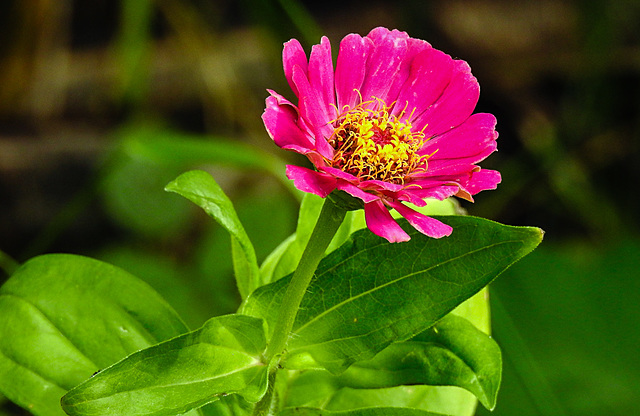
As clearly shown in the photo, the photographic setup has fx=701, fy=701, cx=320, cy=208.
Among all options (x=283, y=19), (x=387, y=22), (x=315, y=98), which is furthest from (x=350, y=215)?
(x=387, y=22)

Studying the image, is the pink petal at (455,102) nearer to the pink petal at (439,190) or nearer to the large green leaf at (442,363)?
the pink petal at (439,190)

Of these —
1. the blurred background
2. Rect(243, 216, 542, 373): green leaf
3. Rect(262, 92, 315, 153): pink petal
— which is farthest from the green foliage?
the blurred background

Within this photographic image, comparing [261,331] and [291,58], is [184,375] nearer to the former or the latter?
[261,331]

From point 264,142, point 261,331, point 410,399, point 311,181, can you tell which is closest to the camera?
point 311,181

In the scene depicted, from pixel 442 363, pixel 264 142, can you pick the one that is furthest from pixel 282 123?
pixel 264 142

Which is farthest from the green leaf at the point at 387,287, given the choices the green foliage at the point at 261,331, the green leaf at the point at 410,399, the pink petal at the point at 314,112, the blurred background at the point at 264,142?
the blurred background at the point at 264,142

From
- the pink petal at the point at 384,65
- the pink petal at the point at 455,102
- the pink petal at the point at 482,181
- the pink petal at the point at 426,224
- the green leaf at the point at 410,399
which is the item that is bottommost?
the green leaf at the point at 410,399
